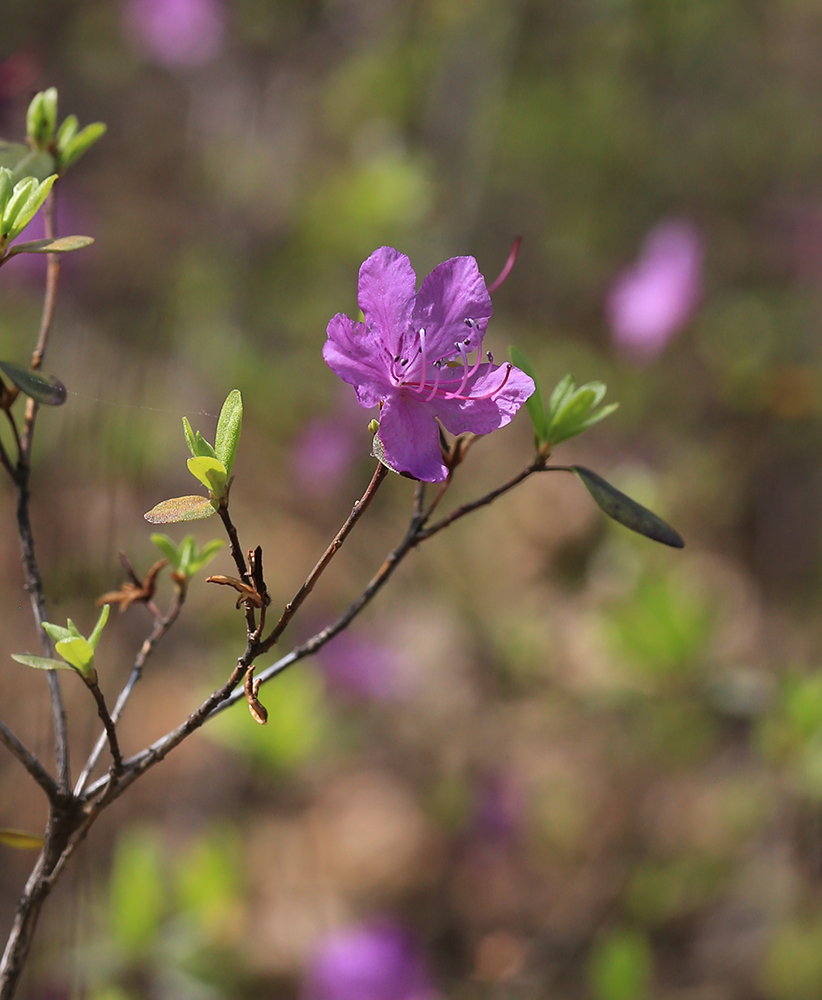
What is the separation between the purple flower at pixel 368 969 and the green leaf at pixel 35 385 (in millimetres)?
1428

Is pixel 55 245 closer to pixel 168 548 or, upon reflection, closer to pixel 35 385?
pixel 35 385

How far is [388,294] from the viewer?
579mm

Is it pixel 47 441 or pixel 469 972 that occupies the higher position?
pixel 47 441

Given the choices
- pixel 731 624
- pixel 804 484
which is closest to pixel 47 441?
pixel 731 624

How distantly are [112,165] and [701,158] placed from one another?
8.81ft

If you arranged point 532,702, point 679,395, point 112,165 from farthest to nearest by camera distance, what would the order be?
point 112,165
point 679,395
point 532,702

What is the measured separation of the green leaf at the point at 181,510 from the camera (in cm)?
53

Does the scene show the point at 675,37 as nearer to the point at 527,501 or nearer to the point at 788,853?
the point at 527,501

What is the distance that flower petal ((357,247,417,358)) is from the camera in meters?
0.56

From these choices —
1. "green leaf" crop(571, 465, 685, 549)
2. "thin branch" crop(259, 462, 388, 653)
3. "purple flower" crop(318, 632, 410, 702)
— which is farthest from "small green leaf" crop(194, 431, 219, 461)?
"purple flower" crop(318, 632, 410, 702)

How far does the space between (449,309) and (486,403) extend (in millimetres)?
71

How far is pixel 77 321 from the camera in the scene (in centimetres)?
290

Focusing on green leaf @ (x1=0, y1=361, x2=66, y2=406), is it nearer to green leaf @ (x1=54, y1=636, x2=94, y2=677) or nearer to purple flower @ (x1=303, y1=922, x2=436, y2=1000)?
green leaf @ (x1=54, y1=636, x2=94, y2=677)

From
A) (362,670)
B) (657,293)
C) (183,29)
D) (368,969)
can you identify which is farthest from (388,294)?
(183,29)
